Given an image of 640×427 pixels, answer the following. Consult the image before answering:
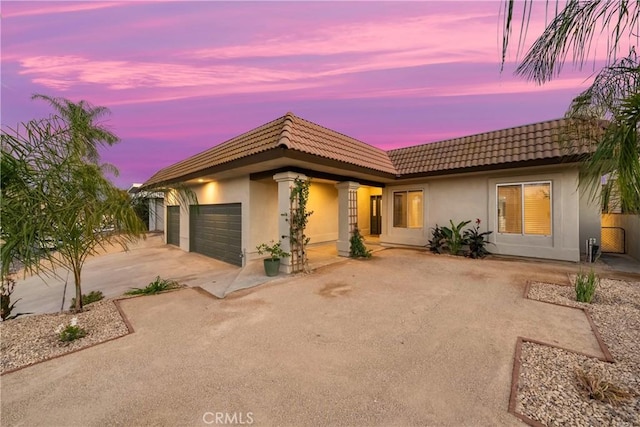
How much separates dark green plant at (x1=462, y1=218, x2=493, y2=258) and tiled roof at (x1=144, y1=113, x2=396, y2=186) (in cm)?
364

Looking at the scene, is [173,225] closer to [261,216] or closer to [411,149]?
[261,216]

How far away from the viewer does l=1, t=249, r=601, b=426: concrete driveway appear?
7.36 ft

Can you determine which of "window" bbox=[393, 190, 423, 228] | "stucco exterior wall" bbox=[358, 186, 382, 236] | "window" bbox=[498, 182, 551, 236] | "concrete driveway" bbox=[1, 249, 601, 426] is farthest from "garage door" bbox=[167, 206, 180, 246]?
"window" bbox=[498, 182, 551, 236]

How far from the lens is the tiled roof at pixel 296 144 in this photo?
6527mm

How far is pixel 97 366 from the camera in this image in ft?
9.78

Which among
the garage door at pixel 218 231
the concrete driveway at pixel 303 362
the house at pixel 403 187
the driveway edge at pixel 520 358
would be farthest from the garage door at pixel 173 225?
the driveway edge at pixel 520 358

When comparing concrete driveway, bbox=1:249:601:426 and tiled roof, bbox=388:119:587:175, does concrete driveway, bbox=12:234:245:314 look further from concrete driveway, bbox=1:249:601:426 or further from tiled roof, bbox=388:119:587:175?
tiled roof, bbox=388:119:587:175

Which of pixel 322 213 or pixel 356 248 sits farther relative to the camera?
pixel 322 213

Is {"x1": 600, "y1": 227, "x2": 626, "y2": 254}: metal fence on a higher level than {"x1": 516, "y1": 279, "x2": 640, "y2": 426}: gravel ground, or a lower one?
higher

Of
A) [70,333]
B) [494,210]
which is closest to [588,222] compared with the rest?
[494,210]

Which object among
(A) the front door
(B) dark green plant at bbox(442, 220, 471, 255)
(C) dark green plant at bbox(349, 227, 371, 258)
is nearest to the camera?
(C) dark green plant at bbox(349, 227, 371, 258)

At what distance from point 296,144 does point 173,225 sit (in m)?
11.3

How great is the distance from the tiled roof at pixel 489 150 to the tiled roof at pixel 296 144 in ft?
4.75

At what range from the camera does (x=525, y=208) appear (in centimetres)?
848
